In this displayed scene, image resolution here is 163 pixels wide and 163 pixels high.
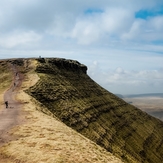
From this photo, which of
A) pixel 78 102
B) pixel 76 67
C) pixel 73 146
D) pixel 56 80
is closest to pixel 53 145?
pixel 73 146

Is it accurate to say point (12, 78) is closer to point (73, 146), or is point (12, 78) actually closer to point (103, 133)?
point (103, 133)

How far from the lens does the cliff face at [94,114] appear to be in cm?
7344

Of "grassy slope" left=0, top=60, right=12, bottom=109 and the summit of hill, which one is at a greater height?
"grassy slope" left=0, top=60, right=12, bottom=109

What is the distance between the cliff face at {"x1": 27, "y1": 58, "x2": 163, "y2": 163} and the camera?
73438 millimetres

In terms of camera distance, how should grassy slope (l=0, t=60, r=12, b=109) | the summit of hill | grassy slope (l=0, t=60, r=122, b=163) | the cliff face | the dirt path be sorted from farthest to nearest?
grassy slope (l=0, t=60, r=12, b=109) → the cliff face → the summit of hill → the dirt path → grassy slope (l=0, t=60, r=122, b=163)

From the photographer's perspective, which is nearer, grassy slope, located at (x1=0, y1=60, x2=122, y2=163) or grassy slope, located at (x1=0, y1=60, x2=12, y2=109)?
grassy slope, located at (x1=0, y1=60, x2=122, y2=163)

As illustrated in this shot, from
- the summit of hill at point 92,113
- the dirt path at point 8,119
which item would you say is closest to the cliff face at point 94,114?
the summit of hill at point 92,113

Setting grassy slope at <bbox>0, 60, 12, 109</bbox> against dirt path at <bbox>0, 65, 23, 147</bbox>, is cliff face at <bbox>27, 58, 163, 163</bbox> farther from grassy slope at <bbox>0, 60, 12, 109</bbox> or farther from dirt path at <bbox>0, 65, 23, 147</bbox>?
dirt path at <bbox>0, 65, 23, 147</bbox>

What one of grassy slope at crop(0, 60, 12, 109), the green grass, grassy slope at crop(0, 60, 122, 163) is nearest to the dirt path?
grassy slope at crop(0, 60, 122, 163)

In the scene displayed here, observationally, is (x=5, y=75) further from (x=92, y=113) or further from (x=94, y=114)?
(x=94, y=114)

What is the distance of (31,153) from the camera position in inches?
1002

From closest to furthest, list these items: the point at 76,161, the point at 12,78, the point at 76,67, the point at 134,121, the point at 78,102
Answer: the point at 76,161 < the point at 78,102 < the point at 12,78 < the point at 134,121 < the point at 76,67

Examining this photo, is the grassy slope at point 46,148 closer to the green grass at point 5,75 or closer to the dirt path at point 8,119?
the dirt path at point 8,119

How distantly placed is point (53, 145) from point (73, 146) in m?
2.43
